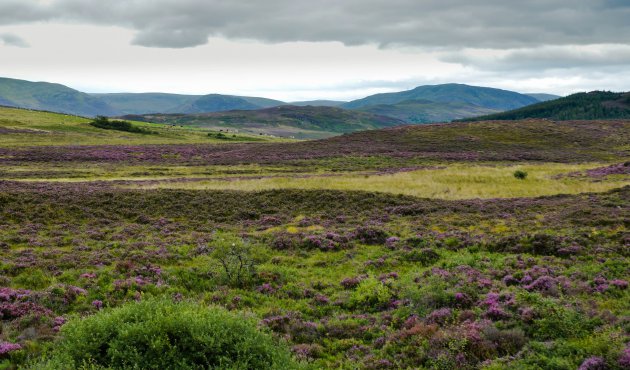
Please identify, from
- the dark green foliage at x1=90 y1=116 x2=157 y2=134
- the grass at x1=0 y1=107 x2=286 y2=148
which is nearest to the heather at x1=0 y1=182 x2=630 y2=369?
the grass at x1=0 y1=107 x2=286 y2=148

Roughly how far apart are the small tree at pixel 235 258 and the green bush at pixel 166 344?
8175 mm

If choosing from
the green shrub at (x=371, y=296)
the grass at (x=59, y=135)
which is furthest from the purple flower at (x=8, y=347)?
the grass at (x=59, y=135)

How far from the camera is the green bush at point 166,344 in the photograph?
966 centimetres

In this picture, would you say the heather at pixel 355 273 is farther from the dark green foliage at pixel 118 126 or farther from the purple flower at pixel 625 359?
the dark green foliage at pixel 118 126

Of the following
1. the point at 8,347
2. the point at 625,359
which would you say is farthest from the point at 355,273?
the point at 8,347

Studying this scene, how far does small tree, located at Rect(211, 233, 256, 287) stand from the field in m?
0.12

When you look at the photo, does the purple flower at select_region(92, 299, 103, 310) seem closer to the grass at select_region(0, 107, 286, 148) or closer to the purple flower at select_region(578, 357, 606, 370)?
the purple flower at select_region(578, 357, 606, 370)

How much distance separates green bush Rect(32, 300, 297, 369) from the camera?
31.7ft

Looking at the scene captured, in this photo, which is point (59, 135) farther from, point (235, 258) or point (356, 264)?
point (356, 264)

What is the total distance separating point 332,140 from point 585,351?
367 feet

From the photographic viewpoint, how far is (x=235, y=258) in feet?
69.3

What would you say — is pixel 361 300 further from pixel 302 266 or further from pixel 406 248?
pixel 406 248

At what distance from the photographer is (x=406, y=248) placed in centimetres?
2309

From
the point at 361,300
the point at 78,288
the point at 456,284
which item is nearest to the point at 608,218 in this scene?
the point at 456,284
